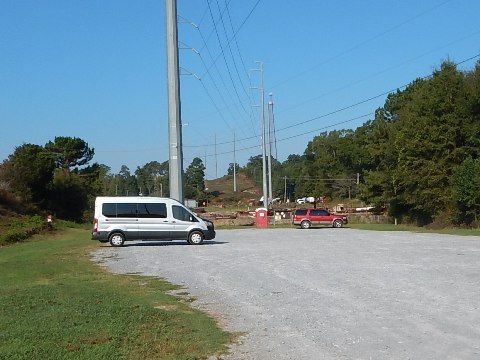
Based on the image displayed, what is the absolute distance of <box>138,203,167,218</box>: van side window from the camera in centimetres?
3247

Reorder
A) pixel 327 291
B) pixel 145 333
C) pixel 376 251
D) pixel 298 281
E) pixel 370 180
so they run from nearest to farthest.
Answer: pixel 145 333
pixel 327 291
pixel 298 281
pixel 376 251
pixel 370 180

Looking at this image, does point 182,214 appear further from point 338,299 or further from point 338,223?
point 338,223

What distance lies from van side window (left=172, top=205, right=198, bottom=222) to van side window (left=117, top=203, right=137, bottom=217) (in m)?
1.87

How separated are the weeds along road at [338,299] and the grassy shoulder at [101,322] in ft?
1.85

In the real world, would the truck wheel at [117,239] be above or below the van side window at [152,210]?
below

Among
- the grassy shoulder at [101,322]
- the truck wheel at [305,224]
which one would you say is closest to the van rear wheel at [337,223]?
the truck wheel at [305,224]

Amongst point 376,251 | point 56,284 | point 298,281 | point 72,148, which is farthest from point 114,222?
point 72,148

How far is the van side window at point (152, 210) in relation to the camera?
107 feet

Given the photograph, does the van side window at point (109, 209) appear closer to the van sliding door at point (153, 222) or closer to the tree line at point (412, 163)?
the van sliding door at point (153, 222)

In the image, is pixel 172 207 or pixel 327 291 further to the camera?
pixel 172 207

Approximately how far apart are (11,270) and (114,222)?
36.6ft

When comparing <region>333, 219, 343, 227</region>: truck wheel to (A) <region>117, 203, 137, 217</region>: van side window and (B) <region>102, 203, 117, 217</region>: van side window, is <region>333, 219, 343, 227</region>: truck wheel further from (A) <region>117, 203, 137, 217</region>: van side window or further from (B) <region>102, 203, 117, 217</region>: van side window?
(B) <region>102, 203, 117, 217</region>: van side window

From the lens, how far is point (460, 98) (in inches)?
2331

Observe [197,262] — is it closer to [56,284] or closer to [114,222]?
[56,284]
